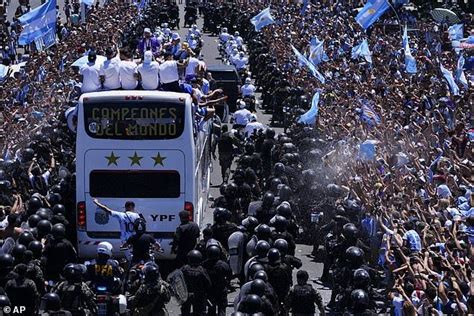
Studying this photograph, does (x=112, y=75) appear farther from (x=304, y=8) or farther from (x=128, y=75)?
(x=304, y=8)

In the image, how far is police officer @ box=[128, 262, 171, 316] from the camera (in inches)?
599

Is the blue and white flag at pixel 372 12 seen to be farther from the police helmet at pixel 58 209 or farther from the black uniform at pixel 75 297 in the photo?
the black uniform at pixel 75 297

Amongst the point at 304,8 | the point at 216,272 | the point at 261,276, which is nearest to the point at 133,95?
the point at 216,272

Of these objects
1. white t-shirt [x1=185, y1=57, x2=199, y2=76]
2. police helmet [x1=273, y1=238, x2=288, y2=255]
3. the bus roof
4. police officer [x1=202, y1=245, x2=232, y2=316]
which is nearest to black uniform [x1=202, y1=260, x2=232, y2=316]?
police officer [x1=202, y1=245, x2=232, y2=316]

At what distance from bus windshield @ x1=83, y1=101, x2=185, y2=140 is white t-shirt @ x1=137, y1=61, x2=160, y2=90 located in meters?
0.54

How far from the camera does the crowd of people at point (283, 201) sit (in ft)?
49.4

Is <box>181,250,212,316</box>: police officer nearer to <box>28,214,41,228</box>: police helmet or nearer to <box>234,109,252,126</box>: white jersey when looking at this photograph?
<box>28,214,41,228</box>: police helmet

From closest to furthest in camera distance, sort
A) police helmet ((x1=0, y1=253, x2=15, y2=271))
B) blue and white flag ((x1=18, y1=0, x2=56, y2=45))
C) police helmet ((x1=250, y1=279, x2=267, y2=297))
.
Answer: police helmet ((x1=250, y1=279, x2=267, y2=297))
police helmet ((x1=0, y1=253, x2=15, y2=271))
blue and white flag ((x1=18, y1=0, x2=56, y2=45))

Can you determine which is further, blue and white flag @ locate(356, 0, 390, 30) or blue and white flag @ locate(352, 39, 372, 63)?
blue and white flag @ locate(352, 39, 372, 63)

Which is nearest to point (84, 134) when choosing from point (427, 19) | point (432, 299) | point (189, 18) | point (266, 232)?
point (266, 232)

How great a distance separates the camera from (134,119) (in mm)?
20016

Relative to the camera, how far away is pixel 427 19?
171ft

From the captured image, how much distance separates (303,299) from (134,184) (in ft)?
19.1

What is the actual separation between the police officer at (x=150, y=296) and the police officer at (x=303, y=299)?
56.0 inches
